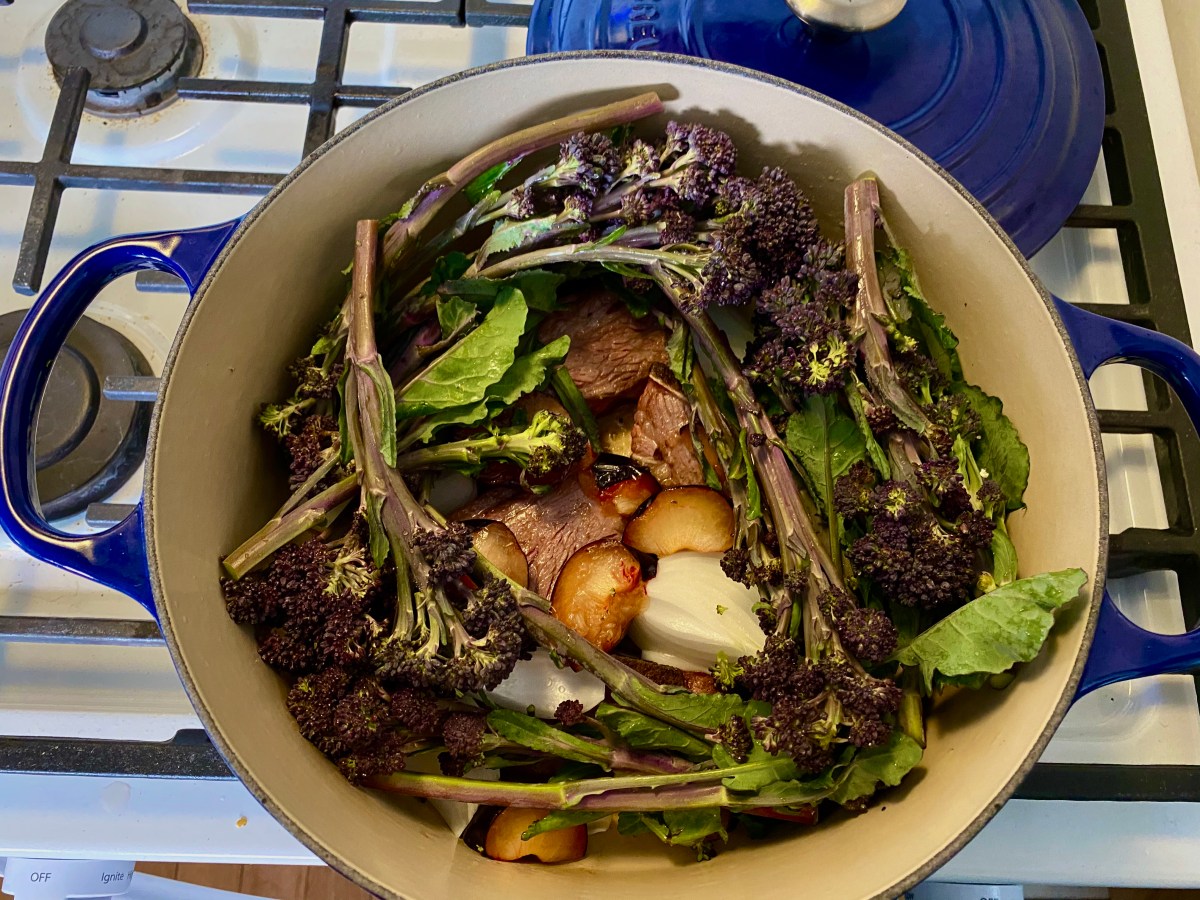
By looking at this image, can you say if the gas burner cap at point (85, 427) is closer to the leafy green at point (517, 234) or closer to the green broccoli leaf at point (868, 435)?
the leafy green at point (517, 234)

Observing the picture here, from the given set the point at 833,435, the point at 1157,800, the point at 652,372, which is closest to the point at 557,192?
the point at 652,372

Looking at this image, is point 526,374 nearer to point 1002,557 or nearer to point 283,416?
point 283,416

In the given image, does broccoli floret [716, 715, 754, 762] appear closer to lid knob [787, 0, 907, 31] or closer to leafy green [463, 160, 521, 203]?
leafy green [463, 160, 521, 203]

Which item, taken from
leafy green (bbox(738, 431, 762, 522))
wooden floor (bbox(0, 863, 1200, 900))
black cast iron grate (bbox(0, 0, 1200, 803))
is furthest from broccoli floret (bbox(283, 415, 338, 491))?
wooden floor (bbox(0, 863, 1200, 900))

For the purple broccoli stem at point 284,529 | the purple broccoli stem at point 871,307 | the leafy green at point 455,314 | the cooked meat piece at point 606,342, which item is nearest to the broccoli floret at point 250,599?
the purple broccoli stem at point 284,529

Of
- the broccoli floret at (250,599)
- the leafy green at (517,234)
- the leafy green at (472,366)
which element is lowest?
the broccoli floret at (250,599)

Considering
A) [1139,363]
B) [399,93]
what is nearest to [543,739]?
[1139,363]
